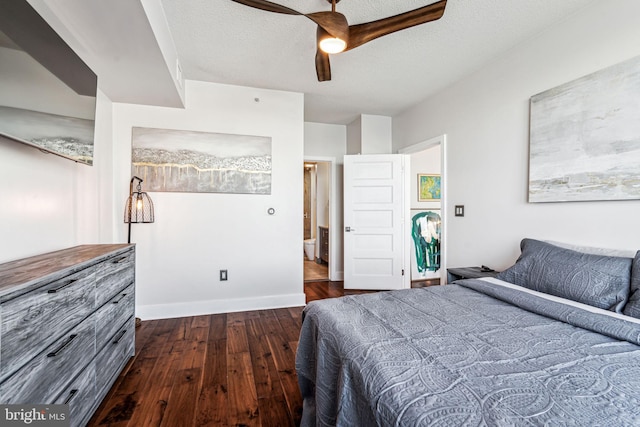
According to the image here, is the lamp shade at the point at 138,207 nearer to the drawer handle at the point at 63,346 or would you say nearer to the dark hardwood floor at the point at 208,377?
the dark hardwood floor at the point at 208,377

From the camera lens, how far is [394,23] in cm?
179

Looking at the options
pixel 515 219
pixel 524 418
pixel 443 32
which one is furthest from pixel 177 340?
pixel 443 32

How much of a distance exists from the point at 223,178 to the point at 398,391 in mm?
2867

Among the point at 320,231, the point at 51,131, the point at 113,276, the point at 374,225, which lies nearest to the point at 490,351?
the point at 113,276

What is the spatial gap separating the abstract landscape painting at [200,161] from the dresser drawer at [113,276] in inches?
46.7

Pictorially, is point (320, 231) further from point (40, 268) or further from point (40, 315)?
point (40, 315)

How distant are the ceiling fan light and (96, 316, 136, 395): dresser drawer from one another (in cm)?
234

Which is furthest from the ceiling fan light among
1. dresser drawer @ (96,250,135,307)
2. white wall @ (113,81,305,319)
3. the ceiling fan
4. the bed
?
dresser drawer @ (96,250,135,307)

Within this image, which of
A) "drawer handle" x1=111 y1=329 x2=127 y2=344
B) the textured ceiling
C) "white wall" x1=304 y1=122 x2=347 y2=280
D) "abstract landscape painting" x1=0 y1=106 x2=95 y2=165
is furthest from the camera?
"white wall" x1=304 y1=122 x2=347 y2=280

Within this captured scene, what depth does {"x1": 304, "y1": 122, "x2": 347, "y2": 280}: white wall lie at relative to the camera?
462 cm

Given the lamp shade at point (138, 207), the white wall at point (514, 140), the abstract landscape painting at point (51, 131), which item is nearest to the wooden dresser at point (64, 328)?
the abstract landscape painting at point (51, 131)

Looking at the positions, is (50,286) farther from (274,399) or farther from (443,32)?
(443,32)

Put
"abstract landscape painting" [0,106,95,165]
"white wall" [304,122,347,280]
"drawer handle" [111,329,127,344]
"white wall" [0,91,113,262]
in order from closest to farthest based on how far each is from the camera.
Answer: "abstract landscape painting" [0,106,95,165] < "white wall" [0,91,113,262] < "drawer handle" [111,329,127,344] < "white wall" [304,122,347,280]

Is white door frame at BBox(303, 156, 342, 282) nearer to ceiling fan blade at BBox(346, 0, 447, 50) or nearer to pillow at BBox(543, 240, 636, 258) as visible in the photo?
ceiling fan blade at BBox(346, 0, 447, 50)
